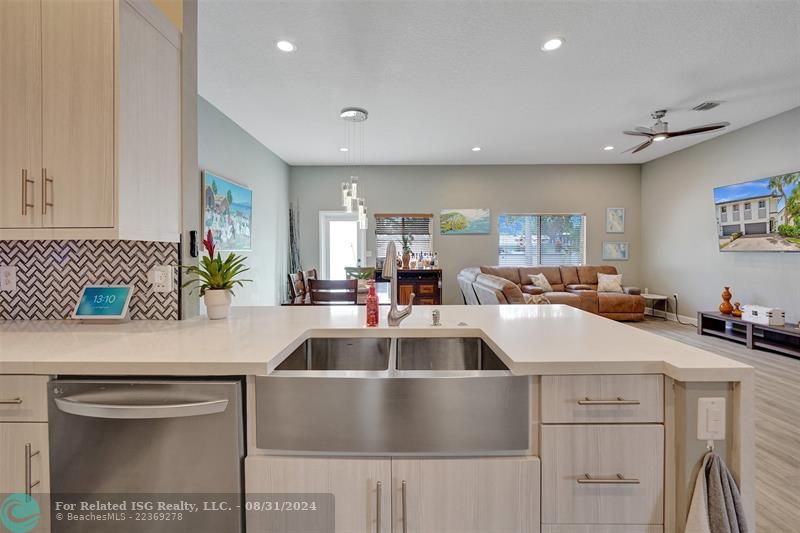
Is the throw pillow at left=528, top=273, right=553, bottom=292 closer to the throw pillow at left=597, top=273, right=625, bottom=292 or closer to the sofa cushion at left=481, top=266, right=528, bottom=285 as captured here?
the sofa cushion at left=481, top=266, right=528, bottom=285

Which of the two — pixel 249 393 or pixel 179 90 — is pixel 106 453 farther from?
pixel 179 90

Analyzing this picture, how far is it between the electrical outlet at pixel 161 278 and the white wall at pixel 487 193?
17.0ft

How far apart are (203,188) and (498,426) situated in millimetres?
3846

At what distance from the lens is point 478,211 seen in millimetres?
6594

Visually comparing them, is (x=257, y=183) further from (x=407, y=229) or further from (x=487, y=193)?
(x=487, y=193)

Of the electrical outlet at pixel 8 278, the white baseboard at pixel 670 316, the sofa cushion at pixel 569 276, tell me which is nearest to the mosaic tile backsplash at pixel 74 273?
the electrical outlet at pixel 8 278

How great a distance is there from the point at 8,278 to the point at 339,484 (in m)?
1.69

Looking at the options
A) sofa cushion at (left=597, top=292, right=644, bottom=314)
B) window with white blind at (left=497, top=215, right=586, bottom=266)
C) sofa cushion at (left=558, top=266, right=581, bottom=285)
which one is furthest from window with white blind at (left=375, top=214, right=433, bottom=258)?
sofa cushion at (left=597, top=292, right=644, bottom=314)

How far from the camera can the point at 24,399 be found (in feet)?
3.18

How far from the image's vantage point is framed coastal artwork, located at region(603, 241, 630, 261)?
6.60 meters

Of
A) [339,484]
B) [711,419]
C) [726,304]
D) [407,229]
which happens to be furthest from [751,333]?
[339,484]

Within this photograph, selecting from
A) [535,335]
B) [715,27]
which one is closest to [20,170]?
[535,335]

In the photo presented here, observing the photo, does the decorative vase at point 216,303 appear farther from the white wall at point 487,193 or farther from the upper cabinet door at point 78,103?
the white wall at point 487,193

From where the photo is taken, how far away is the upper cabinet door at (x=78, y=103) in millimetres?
1211
